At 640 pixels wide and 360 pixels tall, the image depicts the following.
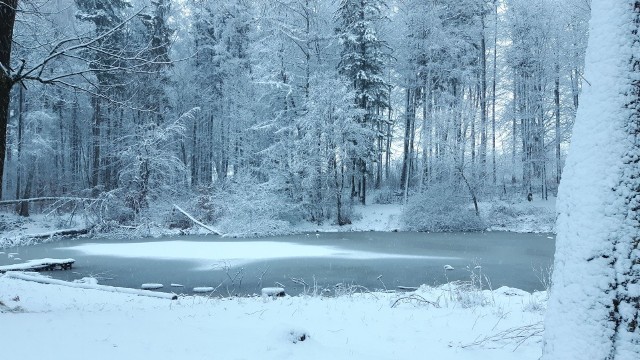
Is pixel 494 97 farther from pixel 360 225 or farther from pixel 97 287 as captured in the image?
pixel 97 287

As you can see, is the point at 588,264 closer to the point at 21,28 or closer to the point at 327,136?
the point at 21,28

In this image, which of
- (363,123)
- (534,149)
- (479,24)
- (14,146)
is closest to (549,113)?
(534,149)

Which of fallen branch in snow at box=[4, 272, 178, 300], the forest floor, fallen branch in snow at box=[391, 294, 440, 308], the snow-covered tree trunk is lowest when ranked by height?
fallen branch in snow at box=[4, 272, 178, 300]

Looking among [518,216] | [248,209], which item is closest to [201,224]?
[248,209]

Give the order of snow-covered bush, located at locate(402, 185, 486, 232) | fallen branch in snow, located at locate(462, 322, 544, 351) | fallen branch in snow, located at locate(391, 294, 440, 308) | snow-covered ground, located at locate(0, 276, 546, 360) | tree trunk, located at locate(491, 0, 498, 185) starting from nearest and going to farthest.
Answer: snow-covered ground, located at locate(0, 276, 546, 360)
fallen branch in snow, located at locate(462, 322, 544, 351)
fallen branch in snow, located at locate(391, 294, 440, 308)
snow-covered bush, located at locate(402, 185, 486, 232)
tree trunk, located at locate(491, 0, 498, 185)

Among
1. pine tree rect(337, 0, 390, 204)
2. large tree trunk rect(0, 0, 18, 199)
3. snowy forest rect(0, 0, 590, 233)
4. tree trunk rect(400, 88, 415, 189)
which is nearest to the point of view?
large tree trunk rect(0, 0, 18, 199)

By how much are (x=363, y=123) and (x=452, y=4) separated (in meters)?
9.53

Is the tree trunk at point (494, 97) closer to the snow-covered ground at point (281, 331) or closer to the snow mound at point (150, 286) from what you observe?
the snow mound at point (150, 286)

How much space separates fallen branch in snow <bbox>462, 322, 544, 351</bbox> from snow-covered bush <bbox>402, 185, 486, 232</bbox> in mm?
21307

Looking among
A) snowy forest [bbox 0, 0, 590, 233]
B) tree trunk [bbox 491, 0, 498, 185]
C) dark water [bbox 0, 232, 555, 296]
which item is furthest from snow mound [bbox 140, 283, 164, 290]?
tree trunk [bbox 491, 0, 498, 185]

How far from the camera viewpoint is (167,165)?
2627 cm

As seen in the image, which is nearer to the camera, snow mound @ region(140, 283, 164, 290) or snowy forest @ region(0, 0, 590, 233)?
snow mound @ region(140, 283, 164, 290)

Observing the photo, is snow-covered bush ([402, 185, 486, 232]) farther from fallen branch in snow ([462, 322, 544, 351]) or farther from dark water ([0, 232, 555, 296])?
fallen branch in snow ([462, 322, 544, 351])

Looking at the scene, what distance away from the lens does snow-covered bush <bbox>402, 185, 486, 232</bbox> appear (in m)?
25.6
